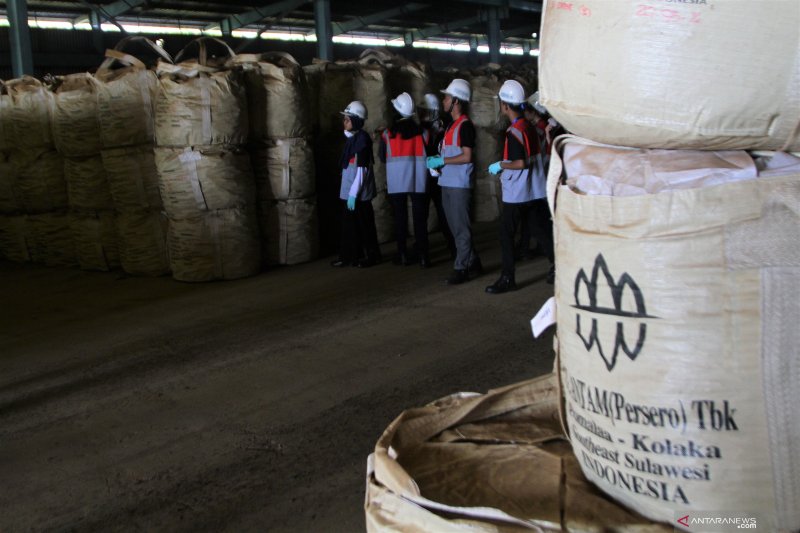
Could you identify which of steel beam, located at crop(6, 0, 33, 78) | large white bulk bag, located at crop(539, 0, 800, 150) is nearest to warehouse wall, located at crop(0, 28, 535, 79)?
steel beam, located at crop(6, 0, 33, 78)

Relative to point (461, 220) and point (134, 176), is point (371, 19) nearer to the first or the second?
point (134, 176)

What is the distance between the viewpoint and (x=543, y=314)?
6.07 feet

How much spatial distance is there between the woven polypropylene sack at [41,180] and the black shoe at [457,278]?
13.6ft

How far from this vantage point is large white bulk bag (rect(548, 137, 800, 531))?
4.50 feet

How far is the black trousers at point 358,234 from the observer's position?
6.98 metres

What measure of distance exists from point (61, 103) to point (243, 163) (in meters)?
1.95

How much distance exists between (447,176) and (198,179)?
206 cm

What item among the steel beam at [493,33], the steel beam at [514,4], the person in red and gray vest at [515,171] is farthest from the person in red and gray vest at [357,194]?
the steel beam at [493,33]

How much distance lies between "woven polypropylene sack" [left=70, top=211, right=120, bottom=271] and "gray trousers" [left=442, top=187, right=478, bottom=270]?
3269 millimetres

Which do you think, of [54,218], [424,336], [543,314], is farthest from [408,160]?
[543,314]

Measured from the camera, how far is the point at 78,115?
6973 mm

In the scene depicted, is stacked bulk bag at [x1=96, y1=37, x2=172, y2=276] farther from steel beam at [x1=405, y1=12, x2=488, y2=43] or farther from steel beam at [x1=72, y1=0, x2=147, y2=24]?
steel beam at [x1=405, y1=12, x2=488, y2=43]

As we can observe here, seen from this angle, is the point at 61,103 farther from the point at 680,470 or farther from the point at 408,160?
the point at 680,470

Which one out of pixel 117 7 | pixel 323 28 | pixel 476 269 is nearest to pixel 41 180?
pixel 476 269
